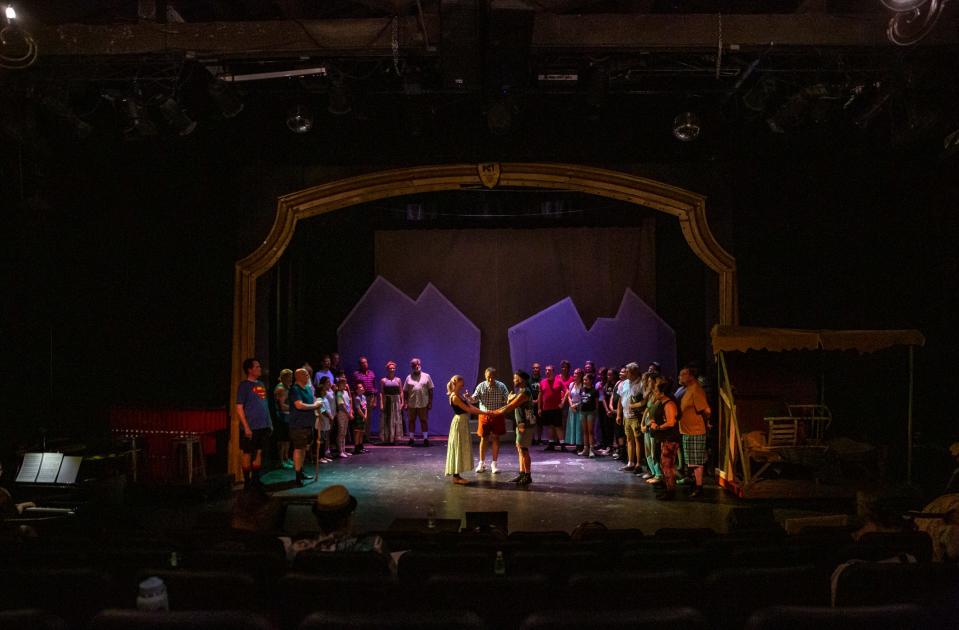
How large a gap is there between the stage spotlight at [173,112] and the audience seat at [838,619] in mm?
7235

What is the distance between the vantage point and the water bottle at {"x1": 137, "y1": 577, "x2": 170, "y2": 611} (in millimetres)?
2381

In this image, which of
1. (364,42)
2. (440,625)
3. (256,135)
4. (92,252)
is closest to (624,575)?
(440,625)

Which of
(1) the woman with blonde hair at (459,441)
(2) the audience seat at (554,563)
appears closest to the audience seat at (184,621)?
(2) the audience seat at (554,563)

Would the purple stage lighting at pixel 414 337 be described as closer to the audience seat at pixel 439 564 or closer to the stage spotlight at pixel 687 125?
the stage spotlight at pixel 687 125

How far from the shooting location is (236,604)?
→ 254cm

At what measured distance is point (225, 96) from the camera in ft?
23.4

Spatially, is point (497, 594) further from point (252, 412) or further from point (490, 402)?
point (490, 402)

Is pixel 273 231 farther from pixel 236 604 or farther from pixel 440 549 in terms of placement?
pixel 236 604

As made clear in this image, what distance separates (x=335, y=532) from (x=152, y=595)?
3.82ft

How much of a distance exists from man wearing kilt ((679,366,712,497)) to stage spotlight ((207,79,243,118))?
5.48 meters

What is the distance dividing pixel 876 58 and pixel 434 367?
30.2ft

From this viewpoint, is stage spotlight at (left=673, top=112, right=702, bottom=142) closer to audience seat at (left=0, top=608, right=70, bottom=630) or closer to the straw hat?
the straw hat

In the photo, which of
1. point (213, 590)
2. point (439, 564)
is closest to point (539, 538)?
point (439, 564)

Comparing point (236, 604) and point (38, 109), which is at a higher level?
point (38, 109)
